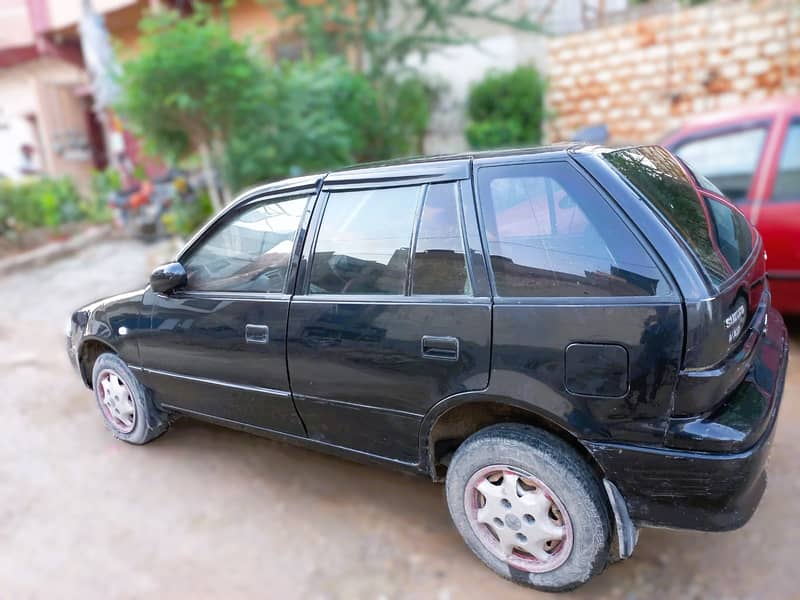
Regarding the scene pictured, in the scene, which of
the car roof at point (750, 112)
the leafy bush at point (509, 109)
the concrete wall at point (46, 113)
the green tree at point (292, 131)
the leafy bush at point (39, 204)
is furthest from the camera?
the concrete wall at point (46, 113)

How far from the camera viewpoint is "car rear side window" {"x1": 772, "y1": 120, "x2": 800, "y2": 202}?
13.9 ft

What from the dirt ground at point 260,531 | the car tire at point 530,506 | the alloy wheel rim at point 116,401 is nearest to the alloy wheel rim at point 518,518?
the car tire at point 530,506

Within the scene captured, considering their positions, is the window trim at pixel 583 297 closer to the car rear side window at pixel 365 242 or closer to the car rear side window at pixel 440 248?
the car rear side window at pixel 440 248

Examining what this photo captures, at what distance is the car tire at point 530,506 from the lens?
2.24 metres

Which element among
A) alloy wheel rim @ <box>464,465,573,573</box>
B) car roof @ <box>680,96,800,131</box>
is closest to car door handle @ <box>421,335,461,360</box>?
alloy wheel rim @ <box>464,465,573,573</box>

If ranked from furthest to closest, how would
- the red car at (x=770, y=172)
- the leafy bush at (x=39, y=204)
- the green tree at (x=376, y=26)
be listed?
the green tree at (x=376, y=26)
the leafy bush at (x=39, y=204)
the red car at (x=770, y=172)

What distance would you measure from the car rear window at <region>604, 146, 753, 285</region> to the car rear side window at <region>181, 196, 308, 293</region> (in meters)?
1.52

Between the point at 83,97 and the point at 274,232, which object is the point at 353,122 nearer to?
the point at 274,232

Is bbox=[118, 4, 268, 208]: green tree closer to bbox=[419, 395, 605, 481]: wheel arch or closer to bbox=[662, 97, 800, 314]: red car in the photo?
bbox=[662, 97, 800, 314]: red car

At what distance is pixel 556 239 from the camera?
88.2 inches

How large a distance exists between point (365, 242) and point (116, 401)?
7.06ft

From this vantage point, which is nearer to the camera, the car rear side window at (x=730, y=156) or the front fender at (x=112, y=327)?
the front fender at (x=112, y=327)

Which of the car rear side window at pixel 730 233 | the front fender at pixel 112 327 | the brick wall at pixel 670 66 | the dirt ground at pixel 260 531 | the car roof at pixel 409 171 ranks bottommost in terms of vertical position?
the dirt ground at pixel 260 531

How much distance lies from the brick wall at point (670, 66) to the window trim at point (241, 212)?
8211mm
